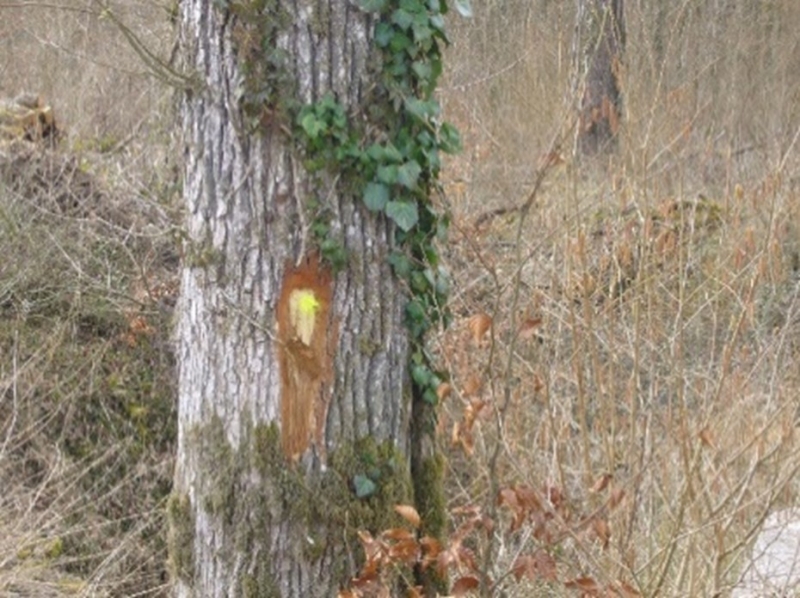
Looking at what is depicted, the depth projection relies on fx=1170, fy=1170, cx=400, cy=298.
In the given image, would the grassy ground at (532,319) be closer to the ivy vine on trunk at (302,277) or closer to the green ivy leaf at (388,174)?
the ivy vine on trunk at (302,277)

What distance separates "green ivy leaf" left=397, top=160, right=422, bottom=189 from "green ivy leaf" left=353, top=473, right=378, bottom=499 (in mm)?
883

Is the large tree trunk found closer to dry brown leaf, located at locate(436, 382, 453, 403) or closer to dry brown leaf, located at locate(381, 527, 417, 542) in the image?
dry brown leaf, located at locate(436, 382, 453, 403)

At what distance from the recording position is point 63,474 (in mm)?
6066

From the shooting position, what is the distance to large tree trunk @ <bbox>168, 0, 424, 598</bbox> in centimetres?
Answer: 337

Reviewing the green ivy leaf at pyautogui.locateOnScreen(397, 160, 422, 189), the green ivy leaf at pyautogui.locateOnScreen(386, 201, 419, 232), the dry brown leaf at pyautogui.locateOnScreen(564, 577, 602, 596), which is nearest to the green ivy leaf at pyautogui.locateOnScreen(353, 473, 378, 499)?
the dry brown leaf at pyautogui.locateOnScreen(564, 577, 602, 596)

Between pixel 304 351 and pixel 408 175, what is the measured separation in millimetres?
599

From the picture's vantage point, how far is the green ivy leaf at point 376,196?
3390 millimetres

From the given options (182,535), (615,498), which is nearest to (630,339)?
(615,498)

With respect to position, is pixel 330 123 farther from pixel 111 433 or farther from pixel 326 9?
pixel 111 433

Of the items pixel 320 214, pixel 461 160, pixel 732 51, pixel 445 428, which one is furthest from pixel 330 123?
pixel 732 51

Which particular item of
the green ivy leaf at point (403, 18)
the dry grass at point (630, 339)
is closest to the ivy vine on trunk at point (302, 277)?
the green ivy leaf at point (403, 18)

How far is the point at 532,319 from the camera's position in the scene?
3.40m

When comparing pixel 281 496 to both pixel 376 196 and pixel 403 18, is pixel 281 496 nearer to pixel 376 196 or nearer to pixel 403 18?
pixel 376 196

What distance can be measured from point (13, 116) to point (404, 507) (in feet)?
18.7
